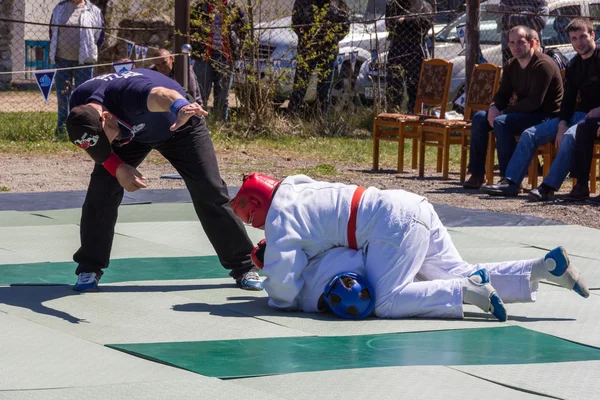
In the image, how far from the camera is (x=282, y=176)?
34.9 ft

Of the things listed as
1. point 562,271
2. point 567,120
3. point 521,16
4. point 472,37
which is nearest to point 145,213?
point 567,120

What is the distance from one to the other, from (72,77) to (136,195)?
4.54 m

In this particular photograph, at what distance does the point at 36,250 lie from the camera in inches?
269

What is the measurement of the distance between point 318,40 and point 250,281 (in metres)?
8.39

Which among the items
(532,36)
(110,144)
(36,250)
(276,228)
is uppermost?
(532,36)

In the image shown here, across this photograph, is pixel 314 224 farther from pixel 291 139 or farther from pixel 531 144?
pixel 291 139

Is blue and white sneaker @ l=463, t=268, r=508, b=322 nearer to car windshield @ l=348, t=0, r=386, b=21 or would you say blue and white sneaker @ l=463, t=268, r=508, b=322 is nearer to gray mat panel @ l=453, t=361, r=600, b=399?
gray mat panel @ l=453, t=361, r=600, b=399

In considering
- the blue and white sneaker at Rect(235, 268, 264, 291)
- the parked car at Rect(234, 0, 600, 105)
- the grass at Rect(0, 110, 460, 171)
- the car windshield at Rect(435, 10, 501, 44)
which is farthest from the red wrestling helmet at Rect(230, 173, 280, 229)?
the car windshield at Rect(435, 10, 501, 44)

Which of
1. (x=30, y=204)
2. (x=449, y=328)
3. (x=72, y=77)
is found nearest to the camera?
(x=449, y=328)

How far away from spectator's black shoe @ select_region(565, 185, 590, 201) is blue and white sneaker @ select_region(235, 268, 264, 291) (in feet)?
13.7

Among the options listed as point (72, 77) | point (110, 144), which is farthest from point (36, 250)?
point (72, 77)

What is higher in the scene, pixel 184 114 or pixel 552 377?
pixel 184 114

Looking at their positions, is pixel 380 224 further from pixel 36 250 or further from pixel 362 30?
pixel 362 30

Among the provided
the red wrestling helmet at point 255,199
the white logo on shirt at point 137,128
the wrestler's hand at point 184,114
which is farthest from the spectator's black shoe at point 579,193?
the wrestler's hand at point 184,114
